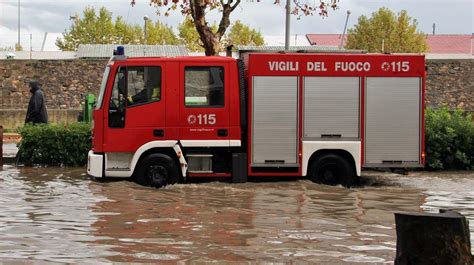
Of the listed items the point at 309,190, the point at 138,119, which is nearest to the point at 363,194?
the point at 309,190

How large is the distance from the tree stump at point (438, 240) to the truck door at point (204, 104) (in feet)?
28.5

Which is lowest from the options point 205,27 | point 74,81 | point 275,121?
point 275,121

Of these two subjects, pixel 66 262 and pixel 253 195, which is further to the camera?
pixel 253 195

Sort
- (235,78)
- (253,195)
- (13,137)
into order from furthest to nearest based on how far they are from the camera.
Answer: (13,137) < (235,78) < (253,195)

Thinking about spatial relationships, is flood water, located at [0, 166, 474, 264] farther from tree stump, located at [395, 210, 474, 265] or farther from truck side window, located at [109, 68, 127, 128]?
tree stump, located at [395, 210, 474, 265]

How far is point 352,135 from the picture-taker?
1595 centimetres

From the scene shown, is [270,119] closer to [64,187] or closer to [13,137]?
[64,187]

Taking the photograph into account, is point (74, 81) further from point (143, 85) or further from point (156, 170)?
point (156, 170)

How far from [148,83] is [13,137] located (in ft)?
56.0

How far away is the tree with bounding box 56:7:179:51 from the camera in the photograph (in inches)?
2965

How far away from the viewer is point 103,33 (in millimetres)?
75375

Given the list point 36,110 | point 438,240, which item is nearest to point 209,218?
point 438,240

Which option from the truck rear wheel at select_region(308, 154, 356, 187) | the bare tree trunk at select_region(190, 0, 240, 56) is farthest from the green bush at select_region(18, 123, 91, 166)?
the truck rear wheel at select_region(308, 154, 356, 187)

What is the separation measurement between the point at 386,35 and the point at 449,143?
53.0m
